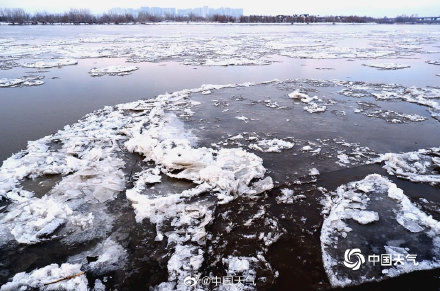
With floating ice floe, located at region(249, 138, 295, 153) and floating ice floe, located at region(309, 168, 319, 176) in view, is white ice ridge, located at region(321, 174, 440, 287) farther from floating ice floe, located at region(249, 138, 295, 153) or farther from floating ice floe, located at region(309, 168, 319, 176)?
floating ice floe, located at region(249, 138, 295, 153)

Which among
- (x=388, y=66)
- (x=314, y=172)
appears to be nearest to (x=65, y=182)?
(x=314, y=172)

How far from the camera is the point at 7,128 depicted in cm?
598

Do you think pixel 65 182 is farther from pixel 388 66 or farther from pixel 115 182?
pixel 388 66

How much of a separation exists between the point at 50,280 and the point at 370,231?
3364mm

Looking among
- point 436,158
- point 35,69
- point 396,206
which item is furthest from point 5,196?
point 35,69

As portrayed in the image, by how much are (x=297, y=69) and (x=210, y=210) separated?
10.7 metres

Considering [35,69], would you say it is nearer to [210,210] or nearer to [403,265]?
[210,210]

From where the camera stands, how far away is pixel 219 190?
3.89 metres

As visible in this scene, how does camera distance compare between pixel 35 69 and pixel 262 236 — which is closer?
pixel 262 236

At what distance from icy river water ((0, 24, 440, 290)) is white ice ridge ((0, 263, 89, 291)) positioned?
12 mm

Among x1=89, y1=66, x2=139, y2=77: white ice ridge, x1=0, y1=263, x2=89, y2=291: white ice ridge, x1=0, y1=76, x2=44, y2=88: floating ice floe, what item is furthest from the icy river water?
x1=89, y1=66, x2=139, y2=77: white ice ridge

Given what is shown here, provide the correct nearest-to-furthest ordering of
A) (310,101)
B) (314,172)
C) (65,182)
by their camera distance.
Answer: (65,182)
(314,172)
(310,101)

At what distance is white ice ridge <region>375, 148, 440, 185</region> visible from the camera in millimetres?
4160

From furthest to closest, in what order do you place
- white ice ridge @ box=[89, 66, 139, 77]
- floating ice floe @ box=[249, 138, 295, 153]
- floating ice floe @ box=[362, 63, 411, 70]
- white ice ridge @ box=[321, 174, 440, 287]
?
floating ice floe @ box=[362, 63, 411, 70] < white ice ridge @ box=[89, 66, 139, 77] < floating ice floe @ box=[249, 138, 295, 153] < white ice ridge @ box=[321, 174, 440, 287]
